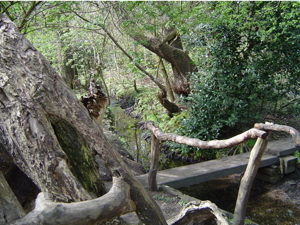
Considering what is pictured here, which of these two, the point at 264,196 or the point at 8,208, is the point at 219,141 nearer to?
the point at 8,208

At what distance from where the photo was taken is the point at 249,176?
3.11 metres

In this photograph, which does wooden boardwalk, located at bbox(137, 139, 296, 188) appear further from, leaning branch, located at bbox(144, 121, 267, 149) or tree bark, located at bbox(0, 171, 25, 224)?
tree bark, located at bbox(0, 171, 25, 224)

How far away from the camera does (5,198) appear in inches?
59.2

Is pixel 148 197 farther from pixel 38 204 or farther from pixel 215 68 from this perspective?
pixel 215 68

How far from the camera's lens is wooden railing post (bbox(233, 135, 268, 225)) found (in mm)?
3008

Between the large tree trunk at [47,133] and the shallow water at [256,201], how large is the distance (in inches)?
113

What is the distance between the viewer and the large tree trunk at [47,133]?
198 cm

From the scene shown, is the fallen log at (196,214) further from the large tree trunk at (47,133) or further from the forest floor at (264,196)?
the forest floor at (264,196)

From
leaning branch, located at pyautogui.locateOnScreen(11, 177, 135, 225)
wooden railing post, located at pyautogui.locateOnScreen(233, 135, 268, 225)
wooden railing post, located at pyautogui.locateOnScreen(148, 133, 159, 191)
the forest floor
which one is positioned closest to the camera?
leaning branch, located at pyautogui.locateOnScreen(11, 177, 135, 225)

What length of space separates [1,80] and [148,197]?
4.88ft

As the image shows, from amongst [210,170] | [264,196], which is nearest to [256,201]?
[264,196]

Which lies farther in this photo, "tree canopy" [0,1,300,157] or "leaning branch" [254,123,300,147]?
"tree canopy" [0,1,300,157]

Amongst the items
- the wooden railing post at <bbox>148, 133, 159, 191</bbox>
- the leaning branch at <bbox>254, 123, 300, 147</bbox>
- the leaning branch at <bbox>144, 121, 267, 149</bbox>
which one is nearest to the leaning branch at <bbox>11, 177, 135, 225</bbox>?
the leaning branch at <bbox>144, 121, 267, 149</bbox>

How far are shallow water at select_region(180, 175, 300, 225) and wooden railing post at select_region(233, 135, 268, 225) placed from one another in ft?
5.27
